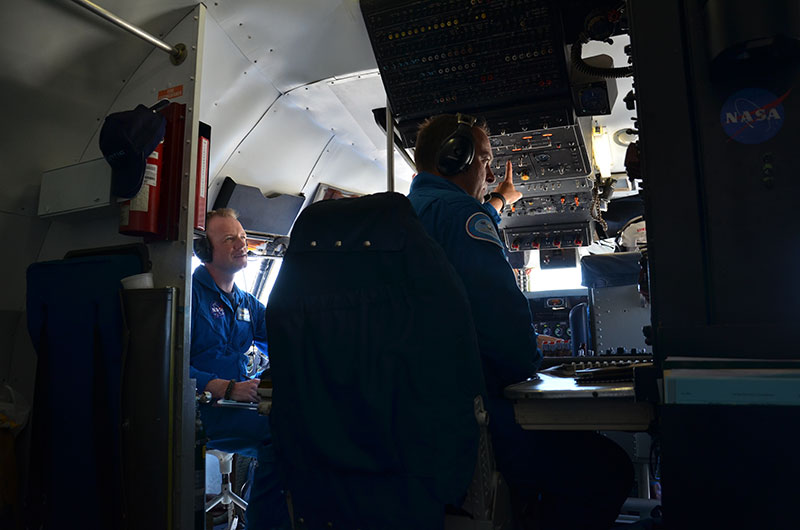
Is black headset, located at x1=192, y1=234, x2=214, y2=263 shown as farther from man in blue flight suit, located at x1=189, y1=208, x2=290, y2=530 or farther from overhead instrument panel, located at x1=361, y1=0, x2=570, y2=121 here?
overhead instrument panel, located at x1=361, y1=0, x2=570, y2=121

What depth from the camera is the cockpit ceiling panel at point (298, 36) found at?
Result: 297 cm

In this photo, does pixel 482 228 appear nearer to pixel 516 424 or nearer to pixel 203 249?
pixel 516 424

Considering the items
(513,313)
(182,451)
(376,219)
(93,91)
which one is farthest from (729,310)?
(93,91)

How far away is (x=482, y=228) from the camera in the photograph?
1583 millimetres

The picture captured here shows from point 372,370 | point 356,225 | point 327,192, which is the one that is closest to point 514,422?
point 372,370

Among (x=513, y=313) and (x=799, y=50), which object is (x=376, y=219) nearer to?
(x=513, y=313)

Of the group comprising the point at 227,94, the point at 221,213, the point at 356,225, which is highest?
the point at 227,94

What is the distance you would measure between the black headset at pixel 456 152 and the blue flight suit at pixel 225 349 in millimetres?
1413

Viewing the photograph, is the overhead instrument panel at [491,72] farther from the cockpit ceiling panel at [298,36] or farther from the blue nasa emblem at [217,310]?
the blue nasa emblem at [217,310]

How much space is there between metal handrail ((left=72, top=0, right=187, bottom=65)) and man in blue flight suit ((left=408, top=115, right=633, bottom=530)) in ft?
5.03

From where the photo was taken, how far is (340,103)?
3914 millimetres

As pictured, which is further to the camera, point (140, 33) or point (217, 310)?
point (217, 310)

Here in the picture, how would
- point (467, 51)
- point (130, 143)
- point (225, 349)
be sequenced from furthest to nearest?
point (225, 349), point (467, 51), point (130, 143)

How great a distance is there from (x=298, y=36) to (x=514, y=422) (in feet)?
8.72
